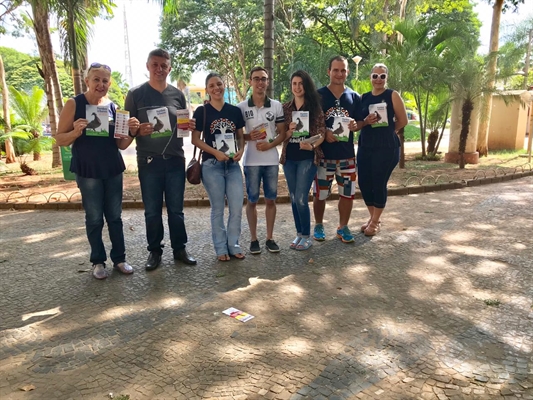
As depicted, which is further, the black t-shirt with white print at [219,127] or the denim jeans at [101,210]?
the black t-shirt with white print at [219,127]

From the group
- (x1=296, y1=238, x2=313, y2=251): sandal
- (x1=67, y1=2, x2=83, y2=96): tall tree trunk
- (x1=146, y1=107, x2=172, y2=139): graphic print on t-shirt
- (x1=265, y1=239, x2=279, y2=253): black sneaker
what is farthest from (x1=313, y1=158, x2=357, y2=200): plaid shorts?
(x1=67, y1=2, x2=83, y2=96): tall tree trunk

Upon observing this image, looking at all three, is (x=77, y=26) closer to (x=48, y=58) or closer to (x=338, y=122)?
(x=48, y=58)

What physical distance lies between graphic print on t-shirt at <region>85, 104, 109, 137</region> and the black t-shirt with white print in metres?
0.85

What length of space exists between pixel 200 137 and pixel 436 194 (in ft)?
18.0

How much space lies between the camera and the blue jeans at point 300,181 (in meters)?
4.64

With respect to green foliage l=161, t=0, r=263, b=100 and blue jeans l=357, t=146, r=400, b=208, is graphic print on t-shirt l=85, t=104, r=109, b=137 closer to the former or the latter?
blue jeans l=357, t=146, r=400, b=208

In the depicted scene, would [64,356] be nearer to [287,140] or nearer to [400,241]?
[287,140]

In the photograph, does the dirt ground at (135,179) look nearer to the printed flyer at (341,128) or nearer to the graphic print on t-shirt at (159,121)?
the printed flyer at (341,128)

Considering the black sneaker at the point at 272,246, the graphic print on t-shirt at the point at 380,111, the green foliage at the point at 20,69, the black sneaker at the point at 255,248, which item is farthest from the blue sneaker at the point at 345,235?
the green foliage at the point at 20,69

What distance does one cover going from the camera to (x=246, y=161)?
4.53 meters

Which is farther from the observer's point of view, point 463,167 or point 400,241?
point 463,167

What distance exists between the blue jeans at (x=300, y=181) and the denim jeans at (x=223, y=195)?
0.59m

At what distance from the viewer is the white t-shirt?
444 centimetres

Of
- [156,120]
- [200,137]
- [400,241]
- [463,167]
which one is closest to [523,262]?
[400,241]
